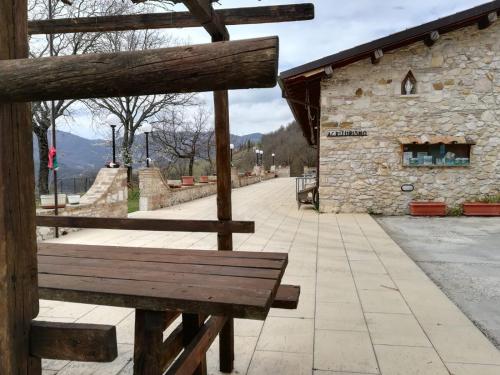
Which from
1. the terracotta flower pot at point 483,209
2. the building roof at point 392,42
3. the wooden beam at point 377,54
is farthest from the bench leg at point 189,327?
the terracotta flower pot at point 483,209

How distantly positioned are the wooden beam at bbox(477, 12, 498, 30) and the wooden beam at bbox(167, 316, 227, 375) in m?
9.88

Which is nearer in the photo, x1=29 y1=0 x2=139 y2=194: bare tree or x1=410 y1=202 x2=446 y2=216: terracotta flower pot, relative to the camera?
x1=410 y1=202 x2=446 y2=216: terracotta flower pot

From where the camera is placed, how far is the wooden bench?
4.71 ft

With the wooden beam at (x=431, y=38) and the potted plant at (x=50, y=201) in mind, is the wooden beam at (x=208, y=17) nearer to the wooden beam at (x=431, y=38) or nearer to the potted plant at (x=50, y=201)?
the potted plant at (x=50, y=201)

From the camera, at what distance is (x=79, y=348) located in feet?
3.79

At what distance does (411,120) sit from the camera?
31.2ft

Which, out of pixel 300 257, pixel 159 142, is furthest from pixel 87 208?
pixel 159 142

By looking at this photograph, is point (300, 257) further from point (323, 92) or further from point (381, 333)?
point (323, 92)

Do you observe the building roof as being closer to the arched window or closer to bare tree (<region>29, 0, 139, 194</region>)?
the arched window

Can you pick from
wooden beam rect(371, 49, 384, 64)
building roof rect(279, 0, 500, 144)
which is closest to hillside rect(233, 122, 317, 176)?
building roof rect(279, 0, 500, 144)

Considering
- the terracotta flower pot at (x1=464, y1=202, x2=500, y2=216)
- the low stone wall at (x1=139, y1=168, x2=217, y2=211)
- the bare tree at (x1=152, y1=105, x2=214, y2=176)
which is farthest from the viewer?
the bare tree at (x1=152, y1=105, x2=214, y2=176)

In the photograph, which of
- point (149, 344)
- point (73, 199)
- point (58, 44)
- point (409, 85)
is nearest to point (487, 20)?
point (409, 85)

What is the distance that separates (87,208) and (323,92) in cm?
602

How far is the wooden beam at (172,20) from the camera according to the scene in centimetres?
290
